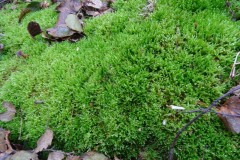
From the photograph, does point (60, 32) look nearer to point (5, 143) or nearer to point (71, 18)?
point (71, 18)

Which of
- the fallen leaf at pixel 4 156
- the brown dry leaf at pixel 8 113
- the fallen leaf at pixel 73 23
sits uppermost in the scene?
the fallen leaf at pixel 73 23

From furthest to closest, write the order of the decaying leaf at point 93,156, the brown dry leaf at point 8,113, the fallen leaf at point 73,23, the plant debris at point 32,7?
the plant debris at point 32,7
the fallen leaf at point 73,23
the brown dry leaf at point 8,113
the decaying leaf at point 93,156

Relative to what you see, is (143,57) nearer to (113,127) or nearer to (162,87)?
(162,87)

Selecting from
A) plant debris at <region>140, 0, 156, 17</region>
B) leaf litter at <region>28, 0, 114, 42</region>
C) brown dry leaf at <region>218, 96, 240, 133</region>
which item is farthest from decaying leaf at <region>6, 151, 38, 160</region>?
plant debris at <region>140, 0, 156, 17</region>

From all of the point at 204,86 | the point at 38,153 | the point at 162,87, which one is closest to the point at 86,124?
the point at 38,153

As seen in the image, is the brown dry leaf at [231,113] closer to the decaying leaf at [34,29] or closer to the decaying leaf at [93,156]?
the decaying leaf at [93,156]

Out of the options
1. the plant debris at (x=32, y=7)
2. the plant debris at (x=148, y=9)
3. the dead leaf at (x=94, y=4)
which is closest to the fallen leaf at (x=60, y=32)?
the dead leaf at (x=94, y=4)
